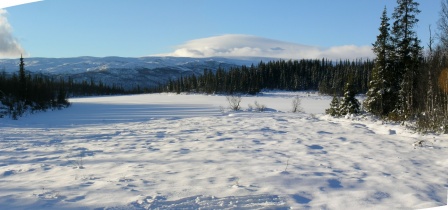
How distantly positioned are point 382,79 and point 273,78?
268ft

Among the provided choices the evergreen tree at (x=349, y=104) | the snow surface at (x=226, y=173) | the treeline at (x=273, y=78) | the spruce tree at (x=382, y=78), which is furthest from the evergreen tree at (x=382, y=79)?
the treeline at (x=273, y=78)

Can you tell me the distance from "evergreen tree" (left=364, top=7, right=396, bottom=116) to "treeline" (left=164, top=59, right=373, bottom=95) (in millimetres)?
59574

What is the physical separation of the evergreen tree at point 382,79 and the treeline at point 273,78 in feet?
195

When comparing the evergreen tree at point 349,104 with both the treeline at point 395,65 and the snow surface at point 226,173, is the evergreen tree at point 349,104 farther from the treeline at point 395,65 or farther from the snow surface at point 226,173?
the snow surface at point 226,173

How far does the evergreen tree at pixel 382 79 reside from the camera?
66.4ft

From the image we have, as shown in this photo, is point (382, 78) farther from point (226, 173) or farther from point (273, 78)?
point (273, 78)

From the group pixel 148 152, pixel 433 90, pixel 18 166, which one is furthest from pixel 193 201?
pixel 433 90

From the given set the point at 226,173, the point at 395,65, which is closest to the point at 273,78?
the point at 395,65

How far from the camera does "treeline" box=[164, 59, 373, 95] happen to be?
8581 centimetres

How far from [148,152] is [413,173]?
5965 millimetres

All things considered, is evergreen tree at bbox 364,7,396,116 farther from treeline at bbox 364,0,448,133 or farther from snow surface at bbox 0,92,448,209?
snow surface at bbox 0,92,448,209

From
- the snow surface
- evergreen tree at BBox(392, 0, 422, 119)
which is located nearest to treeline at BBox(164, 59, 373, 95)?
evergreen tree at BBox(392, 0, 422, 119)

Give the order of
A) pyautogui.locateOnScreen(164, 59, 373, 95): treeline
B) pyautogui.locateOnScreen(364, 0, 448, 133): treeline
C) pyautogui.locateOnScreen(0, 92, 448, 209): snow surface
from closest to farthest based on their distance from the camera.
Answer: pyautogui.locateOnScreen(0, 92, 448, 209): snow surface < pyautogui.locateOnScreen(364, 0, 448, 133): treeline < pyautogui.locateOnScreen(164, 59, 373, 95): treeline

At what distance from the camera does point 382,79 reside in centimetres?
2070
